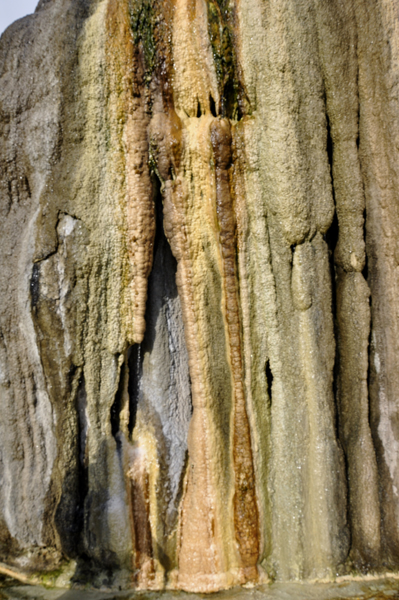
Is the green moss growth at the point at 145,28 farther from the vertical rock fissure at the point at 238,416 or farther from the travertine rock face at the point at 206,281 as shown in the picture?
the vertical rock fissure at the point at 238,416

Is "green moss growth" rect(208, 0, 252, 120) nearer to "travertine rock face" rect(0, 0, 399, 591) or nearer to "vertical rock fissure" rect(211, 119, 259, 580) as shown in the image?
"travertine rock face" rect(0, 0, 399, 591)

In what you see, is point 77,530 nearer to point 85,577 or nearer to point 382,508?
point 85,577

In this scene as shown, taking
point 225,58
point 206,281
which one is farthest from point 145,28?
point 206,281

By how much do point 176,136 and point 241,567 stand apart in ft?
7.51

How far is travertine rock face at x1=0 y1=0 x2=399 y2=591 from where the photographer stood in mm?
2396

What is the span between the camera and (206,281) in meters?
2.47

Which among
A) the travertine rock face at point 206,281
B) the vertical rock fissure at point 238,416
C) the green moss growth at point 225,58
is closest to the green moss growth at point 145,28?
the travertine rock face at point 206,281

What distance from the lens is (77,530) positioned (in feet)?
8.50

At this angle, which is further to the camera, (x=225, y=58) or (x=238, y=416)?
(x=238, y=416)

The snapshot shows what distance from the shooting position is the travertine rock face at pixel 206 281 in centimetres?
240

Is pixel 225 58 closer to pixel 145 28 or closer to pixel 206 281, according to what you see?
pixel 145 28

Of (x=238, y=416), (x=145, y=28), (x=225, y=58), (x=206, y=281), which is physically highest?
(x=145, y=28)

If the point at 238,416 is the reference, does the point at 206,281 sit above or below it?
above

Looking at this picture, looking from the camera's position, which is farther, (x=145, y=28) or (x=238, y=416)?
(x=238, y=416)
